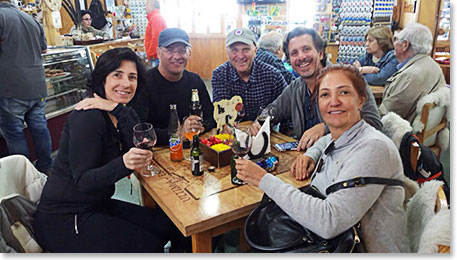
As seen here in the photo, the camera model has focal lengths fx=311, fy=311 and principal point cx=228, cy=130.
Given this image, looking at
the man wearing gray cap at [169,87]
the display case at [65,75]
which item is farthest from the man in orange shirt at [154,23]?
the man wearing gray cap at [169,87]

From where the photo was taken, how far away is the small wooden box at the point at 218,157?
1580mm

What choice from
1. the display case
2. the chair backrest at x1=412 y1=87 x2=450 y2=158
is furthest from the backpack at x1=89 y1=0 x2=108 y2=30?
the chair backrest at x1=412 y1=87 x2=450 y2=158

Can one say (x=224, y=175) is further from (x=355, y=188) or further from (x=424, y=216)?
(x=424, y=216)

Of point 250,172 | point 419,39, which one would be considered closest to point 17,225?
point 250,172

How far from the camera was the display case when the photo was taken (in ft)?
11.6

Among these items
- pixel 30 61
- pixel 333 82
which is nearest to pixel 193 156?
pixel 333 82

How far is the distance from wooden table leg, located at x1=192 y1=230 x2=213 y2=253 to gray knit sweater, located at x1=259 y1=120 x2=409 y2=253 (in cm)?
32

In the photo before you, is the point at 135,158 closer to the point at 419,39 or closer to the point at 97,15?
the point at 419,39

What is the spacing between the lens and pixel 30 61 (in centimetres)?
295

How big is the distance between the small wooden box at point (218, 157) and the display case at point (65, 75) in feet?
8.00

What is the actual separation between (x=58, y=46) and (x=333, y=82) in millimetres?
3907

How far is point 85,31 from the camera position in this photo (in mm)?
4852

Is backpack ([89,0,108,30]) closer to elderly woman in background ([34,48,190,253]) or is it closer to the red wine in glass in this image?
elderly woman in background ([34,48,190,253])

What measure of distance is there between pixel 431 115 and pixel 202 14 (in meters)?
6.76
